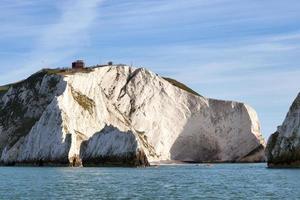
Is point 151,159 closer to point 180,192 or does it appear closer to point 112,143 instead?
point 112,143

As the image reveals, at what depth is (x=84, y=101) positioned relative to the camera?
506 ft

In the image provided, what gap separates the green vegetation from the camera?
152 m

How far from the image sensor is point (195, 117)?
193 m

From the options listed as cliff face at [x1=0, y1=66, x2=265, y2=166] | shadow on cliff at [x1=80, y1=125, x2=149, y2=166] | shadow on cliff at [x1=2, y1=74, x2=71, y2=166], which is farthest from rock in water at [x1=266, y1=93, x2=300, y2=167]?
shadow on cliff at [x1=2, y1=74, x2=71, y2=166]

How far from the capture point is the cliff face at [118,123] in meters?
135

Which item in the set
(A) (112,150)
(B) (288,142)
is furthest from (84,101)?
(B) (288,142)

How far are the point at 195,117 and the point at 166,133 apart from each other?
37.8ft

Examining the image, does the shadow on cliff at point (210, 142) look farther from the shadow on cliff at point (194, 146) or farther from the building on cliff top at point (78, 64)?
the building on cliff top at point (78, 64)

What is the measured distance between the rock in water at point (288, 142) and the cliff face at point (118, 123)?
28.8 metres

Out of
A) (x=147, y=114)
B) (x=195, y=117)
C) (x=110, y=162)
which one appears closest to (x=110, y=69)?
(x=147, y=114)

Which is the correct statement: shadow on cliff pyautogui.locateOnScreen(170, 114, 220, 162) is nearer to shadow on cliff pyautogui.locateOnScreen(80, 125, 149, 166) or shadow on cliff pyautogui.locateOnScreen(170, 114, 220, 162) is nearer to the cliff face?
the cliff face

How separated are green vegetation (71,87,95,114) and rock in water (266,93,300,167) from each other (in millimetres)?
51489

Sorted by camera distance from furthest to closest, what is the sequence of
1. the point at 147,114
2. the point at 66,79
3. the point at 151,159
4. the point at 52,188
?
1. the point at 147,114
2. the point at 151,159
3. the point at 66,79
4. the point at 52,188

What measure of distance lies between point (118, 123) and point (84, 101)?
14.0 metres
